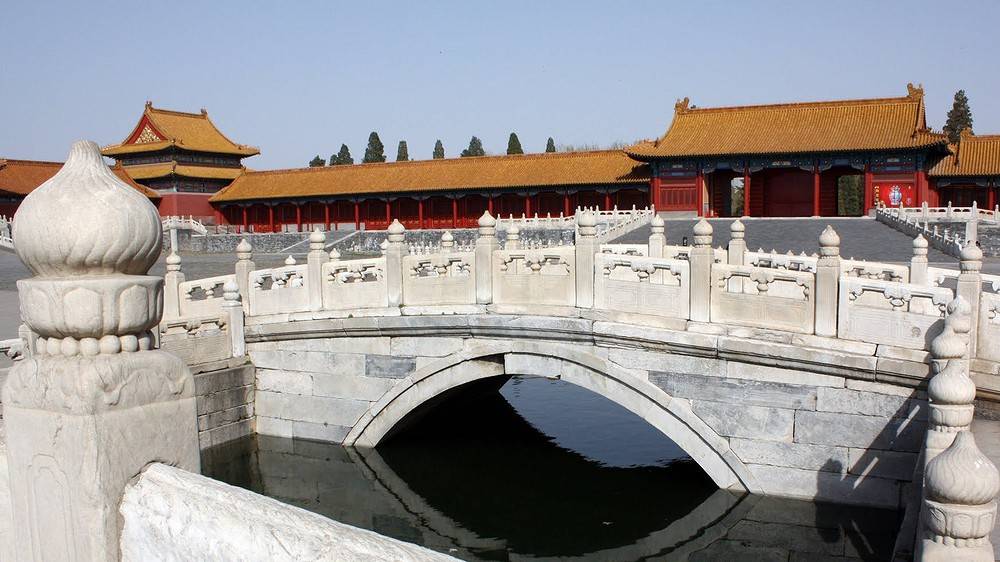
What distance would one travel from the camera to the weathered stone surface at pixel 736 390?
8836 mm

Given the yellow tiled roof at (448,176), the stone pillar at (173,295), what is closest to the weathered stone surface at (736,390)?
the stone pillar at (173,295)

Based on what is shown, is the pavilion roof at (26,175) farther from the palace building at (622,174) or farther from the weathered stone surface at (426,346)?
the weathered stone surface at (426,346)

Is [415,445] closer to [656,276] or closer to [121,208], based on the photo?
[656,276]

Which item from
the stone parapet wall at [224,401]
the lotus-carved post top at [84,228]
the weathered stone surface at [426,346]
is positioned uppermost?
the lotus-carved post top at [84,228]

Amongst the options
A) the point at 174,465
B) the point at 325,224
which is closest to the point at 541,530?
the point at 174,465

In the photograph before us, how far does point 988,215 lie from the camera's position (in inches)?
1163

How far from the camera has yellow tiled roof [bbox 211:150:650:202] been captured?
131 feet

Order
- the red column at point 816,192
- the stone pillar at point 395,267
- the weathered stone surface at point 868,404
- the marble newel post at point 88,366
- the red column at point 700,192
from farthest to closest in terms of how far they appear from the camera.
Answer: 1. the red column at point 700,192
2. the red column at point 816,192
3. the stone pillar at point 395,267
4. the weathered stone surface at point 868,404
5. the marble newel post at point 88,366

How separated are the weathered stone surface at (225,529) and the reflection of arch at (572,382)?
7618 mm

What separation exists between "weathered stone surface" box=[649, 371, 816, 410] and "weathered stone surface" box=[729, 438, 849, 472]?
1.44 feet

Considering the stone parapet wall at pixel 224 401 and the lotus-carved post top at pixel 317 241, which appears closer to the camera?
the stone parapet wall at pixel 224 401

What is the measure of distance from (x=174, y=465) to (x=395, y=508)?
8.35 metres

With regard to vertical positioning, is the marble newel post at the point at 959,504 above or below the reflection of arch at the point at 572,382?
above

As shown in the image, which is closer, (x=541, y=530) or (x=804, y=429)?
(x=804, y=429)
